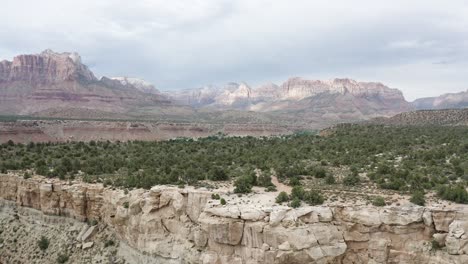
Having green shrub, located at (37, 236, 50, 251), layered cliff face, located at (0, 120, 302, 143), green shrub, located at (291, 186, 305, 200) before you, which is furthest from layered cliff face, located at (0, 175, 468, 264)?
layered cliff face, located at (0, 120, 302, 143)

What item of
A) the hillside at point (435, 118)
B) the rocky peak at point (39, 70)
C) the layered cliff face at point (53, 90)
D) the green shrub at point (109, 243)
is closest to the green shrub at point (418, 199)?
the green shrub at point (109, 243)

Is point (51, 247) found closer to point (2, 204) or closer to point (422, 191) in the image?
point (2, 204)

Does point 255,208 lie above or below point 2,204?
above

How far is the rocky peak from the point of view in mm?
187375

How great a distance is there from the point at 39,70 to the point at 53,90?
27223 mm

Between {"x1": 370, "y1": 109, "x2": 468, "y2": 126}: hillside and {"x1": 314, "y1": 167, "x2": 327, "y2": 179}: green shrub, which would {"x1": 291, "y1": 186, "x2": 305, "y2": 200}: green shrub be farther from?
{"x1": 370, "y1": 109, "x2": 468, "y2": 126}: hillside

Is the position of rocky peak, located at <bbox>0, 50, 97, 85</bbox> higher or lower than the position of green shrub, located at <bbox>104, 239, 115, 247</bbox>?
higher

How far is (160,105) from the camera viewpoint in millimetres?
186500

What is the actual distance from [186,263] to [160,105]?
16705cm

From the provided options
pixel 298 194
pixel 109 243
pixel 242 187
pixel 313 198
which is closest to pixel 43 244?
pixel 109 243

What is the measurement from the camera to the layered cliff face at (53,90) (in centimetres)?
16688

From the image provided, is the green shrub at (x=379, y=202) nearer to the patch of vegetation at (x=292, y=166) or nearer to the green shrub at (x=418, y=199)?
the green shrub at (x=418, y=199)

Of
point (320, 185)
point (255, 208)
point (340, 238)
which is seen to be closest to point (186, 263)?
point (255, 208)

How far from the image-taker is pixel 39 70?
634 ft
